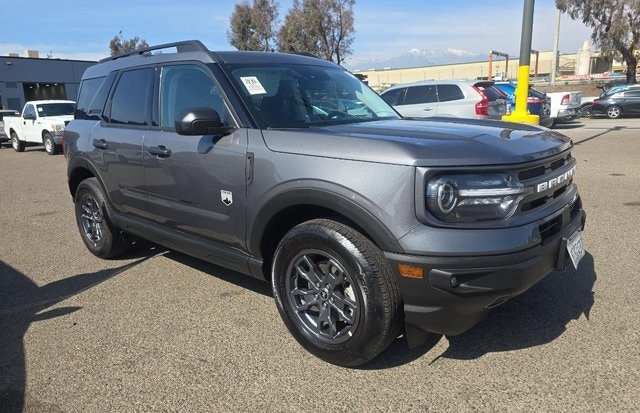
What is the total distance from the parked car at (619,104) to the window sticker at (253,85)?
2284 cm

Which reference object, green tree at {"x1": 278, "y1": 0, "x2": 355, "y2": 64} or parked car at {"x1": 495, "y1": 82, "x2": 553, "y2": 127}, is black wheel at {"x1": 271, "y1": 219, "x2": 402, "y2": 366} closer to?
parked car at {"x1": 495, "y1": 82, "x2": 553, "y2": 127}

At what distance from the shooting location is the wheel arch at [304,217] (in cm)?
268

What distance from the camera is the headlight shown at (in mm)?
2561

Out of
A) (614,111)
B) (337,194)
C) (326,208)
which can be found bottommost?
(614,111)

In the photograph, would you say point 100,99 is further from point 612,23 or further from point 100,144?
point 612,23

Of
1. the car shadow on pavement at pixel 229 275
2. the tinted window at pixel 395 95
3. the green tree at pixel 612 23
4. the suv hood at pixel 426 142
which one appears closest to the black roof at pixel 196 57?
the suv hood at pixel 426 142

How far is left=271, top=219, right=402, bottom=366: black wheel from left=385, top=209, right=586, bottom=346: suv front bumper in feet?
0.38

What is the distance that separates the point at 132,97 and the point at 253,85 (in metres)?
1.46

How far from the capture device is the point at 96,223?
5.30 meters

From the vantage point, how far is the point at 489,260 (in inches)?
99.2

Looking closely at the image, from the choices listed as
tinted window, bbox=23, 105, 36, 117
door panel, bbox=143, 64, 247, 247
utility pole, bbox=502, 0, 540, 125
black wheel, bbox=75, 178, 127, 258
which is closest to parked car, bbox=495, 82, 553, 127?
utility pole, bbox=502, 0, 540, 125

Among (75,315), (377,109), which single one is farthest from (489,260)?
(75,315)

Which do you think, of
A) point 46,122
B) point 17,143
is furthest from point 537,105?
point 17,143

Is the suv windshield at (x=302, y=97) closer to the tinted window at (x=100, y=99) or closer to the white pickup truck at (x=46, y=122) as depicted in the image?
the tinted window at (x=100, y=99)
